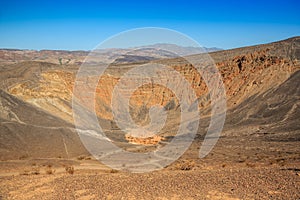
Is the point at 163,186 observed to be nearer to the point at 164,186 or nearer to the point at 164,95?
the point at 164,186

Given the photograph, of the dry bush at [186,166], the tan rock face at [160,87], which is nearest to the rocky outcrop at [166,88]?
the tan rock face at [160,87]

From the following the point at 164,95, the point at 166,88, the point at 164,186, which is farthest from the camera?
the point at 166,88

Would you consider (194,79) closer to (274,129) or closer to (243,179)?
(274,129)

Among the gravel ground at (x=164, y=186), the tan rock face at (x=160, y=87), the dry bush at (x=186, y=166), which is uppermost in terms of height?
the tan rock face at (x=160, y=87)

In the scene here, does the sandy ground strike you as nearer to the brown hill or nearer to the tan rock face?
the brown hill

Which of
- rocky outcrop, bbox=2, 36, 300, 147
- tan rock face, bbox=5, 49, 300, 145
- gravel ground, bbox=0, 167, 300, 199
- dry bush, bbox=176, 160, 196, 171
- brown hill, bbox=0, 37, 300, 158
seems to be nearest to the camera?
gravel ground, bbox=0, 167, 300, 199

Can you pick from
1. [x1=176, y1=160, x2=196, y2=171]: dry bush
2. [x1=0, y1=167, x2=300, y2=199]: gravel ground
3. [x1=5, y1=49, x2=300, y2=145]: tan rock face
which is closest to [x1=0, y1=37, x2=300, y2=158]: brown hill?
[x1=5, y1=49, x2=300, y2=145]: tan rock face

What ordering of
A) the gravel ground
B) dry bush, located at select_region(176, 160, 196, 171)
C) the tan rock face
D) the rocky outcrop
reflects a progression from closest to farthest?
1. the gravel ground
2. dry bush, located at select_region(176, 160, 196, 171)
3. the tan rock face
4. the rocky outcrop

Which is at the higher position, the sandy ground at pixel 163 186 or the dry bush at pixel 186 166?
the sandy ground at pixel 163 186

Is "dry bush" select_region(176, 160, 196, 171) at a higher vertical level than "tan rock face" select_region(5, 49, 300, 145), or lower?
lower

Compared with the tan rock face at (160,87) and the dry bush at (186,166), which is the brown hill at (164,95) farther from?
the dry bush at (186,166)

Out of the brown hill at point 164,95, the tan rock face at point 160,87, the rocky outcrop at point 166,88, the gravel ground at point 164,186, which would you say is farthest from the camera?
the rocky outcrop at point 166,88

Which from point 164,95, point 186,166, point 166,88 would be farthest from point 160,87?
point 186,166
